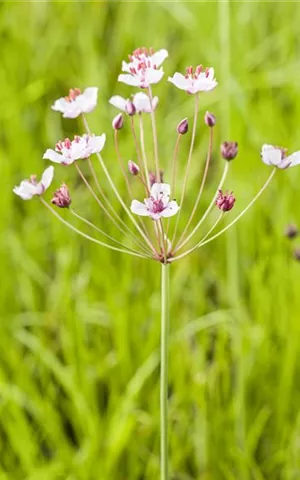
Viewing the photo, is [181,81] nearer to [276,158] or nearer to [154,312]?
[276,158]

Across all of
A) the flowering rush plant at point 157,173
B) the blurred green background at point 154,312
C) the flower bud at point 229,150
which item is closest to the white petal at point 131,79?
the flowering rush plant at point 157,173

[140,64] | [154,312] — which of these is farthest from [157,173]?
[154,312]

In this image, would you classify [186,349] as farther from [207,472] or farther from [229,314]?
[207,472]

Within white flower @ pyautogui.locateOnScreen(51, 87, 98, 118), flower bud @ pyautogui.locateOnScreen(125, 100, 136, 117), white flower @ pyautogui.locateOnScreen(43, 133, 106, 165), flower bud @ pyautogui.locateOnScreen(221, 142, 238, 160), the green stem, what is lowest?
the green stem

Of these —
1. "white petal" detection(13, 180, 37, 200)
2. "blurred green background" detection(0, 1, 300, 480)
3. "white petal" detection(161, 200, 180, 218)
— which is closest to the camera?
"white petal" detection(161, 200, 180, 218)

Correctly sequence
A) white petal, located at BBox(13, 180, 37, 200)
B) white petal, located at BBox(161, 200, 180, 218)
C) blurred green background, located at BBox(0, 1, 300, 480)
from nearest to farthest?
white petal, located at BBox(161, 200, 180, 218)
white petal, located at BBox(13, 180, 37, 200)
blurred green background, located at BBox(0, 1, 300, 480)

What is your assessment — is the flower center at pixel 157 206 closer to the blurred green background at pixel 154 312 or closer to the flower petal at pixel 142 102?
the flower petal at pixel 142 102

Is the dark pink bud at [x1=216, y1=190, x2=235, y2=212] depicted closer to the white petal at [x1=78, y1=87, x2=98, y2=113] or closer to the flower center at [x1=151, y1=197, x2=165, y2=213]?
the flower center at [x1=151, y1=197, x2=165, y2=213]

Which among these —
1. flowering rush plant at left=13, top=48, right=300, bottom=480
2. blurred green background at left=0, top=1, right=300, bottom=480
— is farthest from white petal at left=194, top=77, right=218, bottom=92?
blurred green background at left=0, top=1, right=300, bottom=480
